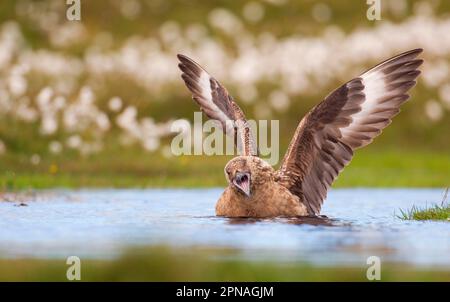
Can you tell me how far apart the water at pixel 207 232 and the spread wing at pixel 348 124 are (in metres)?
0.63

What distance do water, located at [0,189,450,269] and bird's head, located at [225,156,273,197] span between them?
37 centimetres

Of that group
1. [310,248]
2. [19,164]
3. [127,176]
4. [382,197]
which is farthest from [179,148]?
[310,248]

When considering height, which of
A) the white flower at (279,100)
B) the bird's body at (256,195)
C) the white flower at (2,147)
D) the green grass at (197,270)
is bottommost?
the green grass at (197,270)

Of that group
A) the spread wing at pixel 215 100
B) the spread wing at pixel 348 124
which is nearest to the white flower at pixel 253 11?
the spread wing at pixel 215 100

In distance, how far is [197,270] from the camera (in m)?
9.09

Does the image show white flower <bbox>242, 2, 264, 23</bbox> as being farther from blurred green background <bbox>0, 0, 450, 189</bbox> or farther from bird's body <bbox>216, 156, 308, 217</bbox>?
bird's body <bbox>216, 156, 308, 217</bbox>

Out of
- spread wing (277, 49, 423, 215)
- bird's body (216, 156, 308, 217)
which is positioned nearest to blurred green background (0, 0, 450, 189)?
bird's body (216, 156, 308, 217)

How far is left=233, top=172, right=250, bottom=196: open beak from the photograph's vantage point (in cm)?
1175

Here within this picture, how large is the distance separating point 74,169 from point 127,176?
2.91ft

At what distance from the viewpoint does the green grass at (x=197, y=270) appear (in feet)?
28.9

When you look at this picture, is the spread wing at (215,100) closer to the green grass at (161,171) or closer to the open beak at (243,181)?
the open beak at (243,181)

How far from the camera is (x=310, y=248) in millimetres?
10164

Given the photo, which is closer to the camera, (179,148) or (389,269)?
(389,269)
